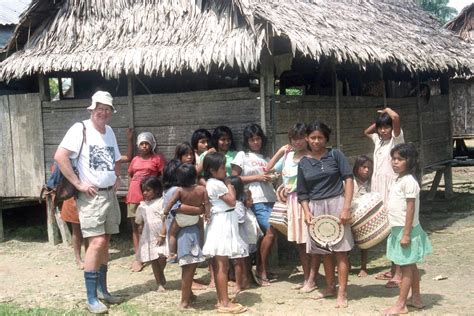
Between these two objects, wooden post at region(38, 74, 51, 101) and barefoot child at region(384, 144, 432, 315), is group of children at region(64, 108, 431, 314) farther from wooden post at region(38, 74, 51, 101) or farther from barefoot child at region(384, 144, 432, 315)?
wooden post at region(38, 74, 51, 101)

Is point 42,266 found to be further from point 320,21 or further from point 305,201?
point 320,21

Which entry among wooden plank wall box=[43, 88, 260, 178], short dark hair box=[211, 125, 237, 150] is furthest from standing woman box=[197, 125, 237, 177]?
wooden plank wall box=[43, 88, 260, 178]

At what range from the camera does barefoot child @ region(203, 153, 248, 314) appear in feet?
15.5

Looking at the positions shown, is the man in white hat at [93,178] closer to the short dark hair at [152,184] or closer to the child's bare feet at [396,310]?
the short dark hair at [152,184]

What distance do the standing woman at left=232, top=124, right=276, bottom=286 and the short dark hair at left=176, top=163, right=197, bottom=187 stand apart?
37.7 inches

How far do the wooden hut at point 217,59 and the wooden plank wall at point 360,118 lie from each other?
2cm

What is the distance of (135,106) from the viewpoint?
24.0 ft

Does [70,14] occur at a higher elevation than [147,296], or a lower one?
higher

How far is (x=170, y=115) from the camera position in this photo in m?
7.03

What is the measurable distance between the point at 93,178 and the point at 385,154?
2802 millimetres

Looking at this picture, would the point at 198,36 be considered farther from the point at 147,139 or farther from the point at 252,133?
the point at 252,133

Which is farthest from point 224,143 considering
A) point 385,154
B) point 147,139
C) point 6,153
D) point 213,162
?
point 6,153

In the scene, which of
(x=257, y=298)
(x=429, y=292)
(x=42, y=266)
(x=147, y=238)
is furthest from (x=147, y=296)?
(x=429, y=292)

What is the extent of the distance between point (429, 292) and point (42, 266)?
4541 millimetres
